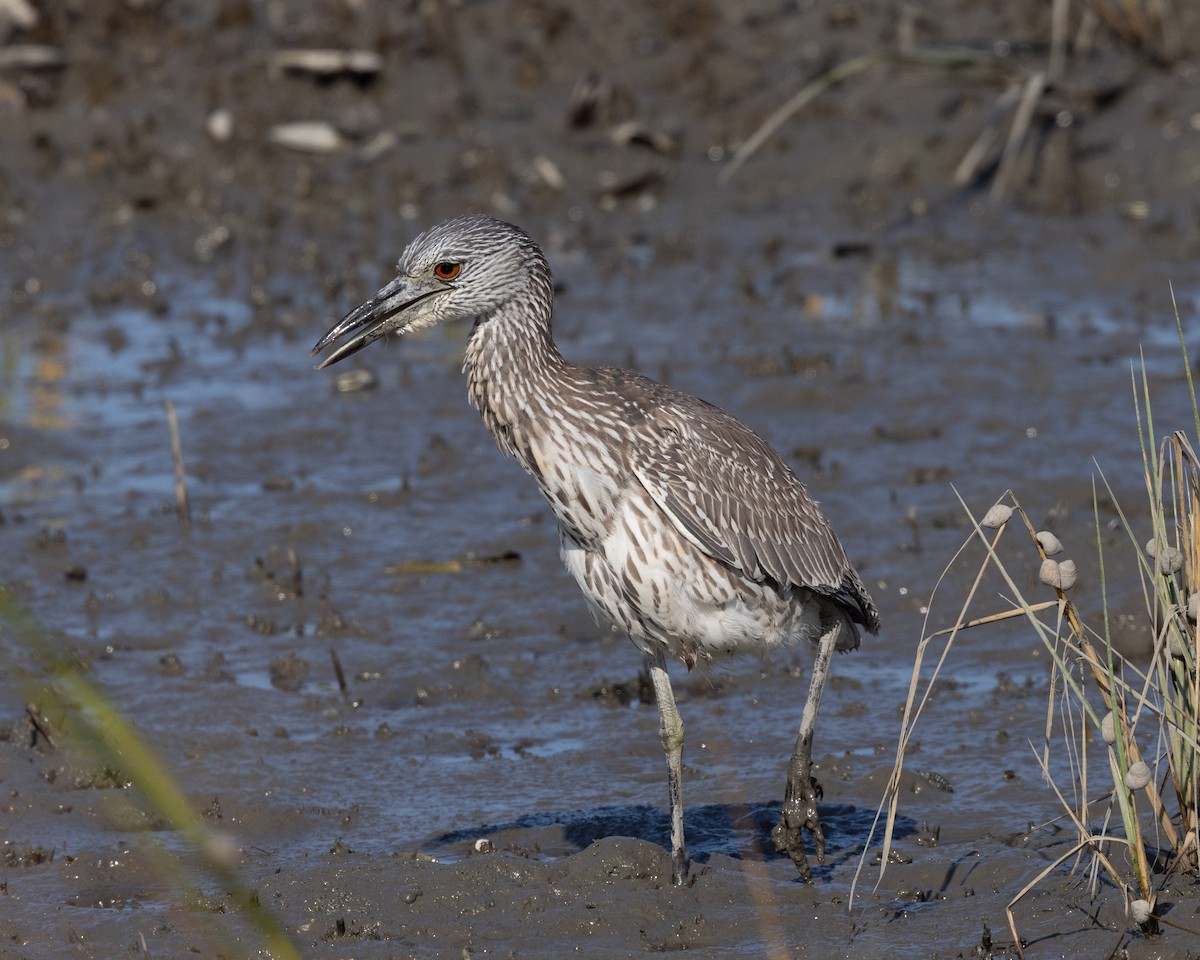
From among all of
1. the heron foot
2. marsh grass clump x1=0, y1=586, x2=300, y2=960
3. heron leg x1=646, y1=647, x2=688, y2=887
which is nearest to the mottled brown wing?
heron leg x1=646, y1=647, x2=688, y2=887

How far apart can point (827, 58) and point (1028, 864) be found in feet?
27.7

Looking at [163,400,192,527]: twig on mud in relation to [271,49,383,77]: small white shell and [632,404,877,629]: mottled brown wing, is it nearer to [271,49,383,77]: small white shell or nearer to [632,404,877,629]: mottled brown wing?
[632,404,877,629]: mottled brown wing

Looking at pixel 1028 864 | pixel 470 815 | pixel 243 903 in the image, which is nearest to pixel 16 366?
pixel 470 815

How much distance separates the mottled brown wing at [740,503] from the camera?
16.6ft

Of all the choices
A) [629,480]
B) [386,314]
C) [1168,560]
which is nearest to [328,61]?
[386,314]

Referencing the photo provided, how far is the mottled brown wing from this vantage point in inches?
199

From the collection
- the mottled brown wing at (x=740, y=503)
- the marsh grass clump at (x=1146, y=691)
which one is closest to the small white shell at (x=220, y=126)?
→ the mottled brown wing at (x=740, y=503)

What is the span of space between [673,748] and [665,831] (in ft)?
1.69

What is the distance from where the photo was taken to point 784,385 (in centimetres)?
927

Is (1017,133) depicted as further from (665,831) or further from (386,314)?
(386,314)

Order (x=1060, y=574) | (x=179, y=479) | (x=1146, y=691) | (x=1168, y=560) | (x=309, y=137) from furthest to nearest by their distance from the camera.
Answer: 1. (x=309, y=137)
2. (x=179, y=479)
3. (x=1146, y=691)
4. (x=1168, y=560)
5. (x=1060, y=574)

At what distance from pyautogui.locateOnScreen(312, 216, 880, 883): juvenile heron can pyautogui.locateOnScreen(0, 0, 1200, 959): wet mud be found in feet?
2.33

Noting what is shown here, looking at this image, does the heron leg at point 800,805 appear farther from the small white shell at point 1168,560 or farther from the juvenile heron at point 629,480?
the small white shell at point 1168,560

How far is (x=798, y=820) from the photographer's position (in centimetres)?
534
